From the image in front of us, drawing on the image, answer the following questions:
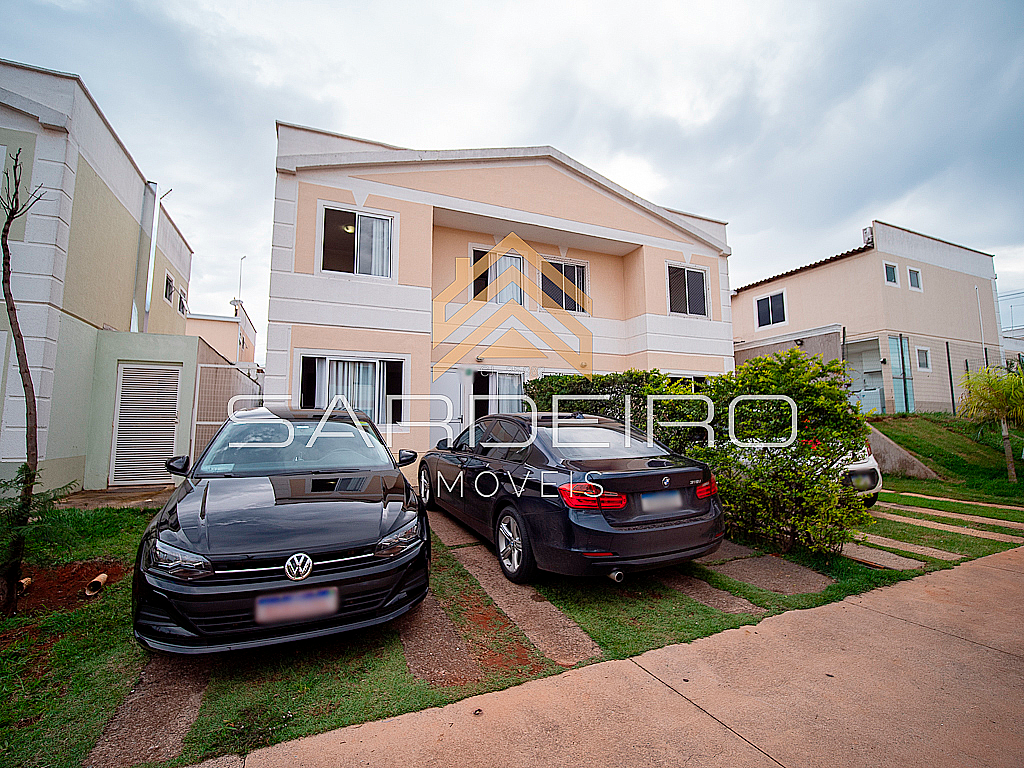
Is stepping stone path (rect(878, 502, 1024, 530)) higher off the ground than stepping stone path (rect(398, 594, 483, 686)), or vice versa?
stepping stone path (rect(878, 502, 1024, 530))

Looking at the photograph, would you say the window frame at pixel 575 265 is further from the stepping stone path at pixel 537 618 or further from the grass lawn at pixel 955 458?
the stepping stone path at pixel 537 618

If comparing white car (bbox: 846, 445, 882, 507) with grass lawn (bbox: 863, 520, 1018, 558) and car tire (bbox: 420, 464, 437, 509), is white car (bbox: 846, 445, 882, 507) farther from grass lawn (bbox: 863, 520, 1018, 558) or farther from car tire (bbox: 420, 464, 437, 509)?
car tire (bbox: 420, 464, 437, 509)

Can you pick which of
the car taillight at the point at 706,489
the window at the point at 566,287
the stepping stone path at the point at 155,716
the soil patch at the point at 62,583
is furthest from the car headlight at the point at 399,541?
the window at the point at 566,287

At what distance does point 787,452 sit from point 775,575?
44.0 inches

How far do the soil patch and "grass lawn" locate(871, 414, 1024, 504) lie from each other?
11502 millimetres

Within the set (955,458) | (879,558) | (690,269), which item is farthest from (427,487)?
(955,458)

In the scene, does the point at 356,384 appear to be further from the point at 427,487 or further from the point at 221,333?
the point at 221,333

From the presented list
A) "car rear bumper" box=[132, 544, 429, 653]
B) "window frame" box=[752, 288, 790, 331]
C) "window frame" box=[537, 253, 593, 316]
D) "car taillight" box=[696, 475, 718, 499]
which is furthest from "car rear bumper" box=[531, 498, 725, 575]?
"window frame" box=[752, 288, 790, 331]

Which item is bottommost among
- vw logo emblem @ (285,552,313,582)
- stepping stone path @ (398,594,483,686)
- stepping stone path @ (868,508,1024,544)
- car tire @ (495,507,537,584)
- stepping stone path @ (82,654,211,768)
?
stepping stone path @ (82,654,211,768)

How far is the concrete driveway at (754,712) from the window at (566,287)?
356 inches

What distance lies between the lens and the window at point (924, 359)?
16.7m

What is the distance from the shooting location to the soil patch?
11.1ft

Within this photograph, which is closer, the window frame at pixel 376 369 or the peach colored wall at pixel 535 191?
the window frame at pixel 376 369

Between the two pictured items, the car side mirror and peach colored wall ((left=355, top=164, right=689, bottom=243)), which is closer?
the car side mirror
